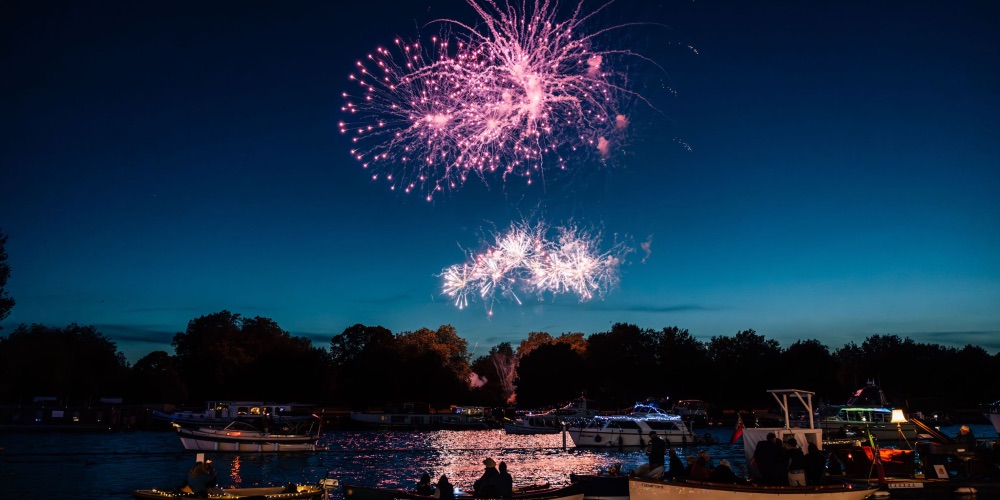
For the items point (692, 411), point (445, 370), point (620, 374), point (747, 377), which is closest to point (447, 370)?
point (445, 370)

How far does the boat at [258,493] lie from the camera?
19.3 m

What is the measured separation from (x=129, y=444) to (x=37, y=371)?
4015cm

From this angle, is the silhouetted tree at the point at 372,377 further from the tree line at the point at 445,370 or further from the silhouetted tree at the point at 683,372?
the silhouetted tree at the point at 683,372

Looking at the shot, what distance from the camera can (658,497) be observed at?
17203 mm

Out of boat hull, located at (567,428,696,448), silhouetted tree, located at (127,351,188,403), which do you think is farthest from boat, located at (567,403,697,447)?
silhouetted tree, located at (127,351,188,403)

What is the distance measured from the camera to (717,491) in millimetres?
17047

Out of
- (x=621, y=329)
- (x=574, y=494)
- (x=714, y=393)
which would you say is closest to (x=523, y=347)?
(x=621, y=329)

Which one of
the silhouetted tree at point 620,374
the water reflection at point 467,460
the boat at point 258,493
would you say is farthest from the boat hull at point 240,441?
the silhouetted tree at point 620,374

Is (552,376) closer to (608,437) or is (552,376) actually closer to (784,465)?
(608,437)

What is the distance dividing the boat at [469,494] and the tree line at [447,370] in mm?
81104

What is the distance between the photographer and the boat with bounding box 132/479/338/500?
63.3 feet

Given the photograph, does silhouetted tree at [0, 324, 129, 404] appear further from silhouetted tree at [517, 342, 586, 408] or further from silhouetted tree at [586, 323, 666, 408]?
silhouetted tree at [586, 323, 666, 408]

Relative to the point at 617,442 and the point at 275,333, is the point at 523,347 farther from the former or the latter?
the point at 617,442

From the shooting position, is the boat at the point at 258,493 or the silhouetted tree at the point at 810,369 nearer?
the boat at the point at 258,493
